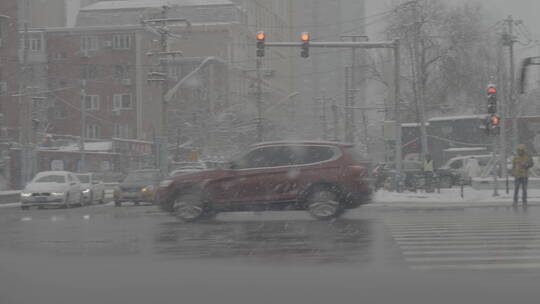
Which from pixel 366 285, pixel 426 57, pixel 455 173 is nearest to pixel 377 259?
pixel 366 285

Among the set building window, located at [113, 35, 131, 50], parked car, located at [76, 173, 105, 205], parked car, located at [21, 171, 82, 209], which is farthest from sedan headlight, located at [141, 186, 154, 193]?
building window, located at [113, 35, 131, 50]

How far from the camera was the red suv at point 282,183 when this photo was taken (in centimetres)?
1809

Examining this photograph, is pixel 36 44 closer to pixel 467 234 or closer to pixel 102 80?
pixel 102 80

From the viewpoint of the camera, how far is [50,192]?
1124 inches

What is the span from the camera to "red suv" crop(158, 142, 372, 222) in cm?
1809

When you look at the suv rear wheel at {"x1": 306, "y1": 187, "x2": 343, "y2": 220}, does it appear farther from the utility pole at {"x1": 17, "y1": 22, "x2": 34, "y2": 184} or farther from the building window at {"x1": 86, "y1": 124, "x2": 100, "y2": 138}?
the building window at {"x1": 86, "y1": 124, "x2": 100, "y2": 138}

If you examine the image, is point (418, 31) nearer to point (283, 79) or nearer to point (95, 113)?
point (95, 113)

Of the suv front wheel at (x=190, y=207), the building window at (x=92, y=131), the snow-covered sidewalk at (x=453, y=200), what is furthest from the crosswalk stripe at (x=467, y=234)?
the building window at (x=92, y=131)

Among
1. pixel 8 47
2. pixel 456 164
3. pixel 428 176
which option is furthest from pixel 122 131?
pixel 428 176

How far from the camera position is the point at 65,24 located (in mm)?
105438

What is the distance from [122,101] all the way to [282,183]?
63.1 m

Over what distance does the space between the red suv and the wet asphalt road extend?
65 cm

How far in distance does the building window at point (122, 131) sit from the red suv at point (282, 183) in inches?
2435

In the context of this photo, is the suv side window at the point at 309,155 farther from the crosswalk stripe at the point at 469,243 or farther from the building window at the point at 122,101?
the building window at the point at 122,101
